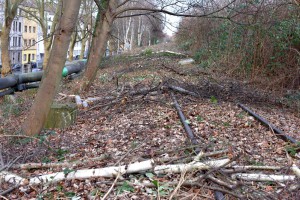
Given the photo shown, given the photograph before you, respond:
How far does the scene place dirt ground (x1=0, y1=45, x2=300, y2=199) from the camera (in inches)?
189

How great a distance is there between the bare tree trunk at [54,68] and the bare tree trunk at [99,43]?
5621mm

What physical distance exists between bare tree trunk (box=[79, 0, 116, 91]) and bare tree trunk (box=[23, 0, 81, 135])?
5621mm

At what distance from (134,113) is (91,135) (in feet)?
6.29

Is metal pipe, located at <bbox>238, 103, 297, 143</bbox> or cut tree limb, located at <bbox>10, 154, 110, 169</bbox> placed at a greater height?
metal pipe, located at <bbox>238, 103, 297, 143</bbox>

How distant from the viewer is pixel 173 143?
6.89 meters

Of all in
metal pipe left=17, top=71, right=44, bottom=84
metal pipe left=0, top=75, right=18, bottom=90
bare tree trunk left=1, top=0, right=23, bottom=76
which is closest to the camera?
metal pipe left=0, top=75, right=18, bottom=90

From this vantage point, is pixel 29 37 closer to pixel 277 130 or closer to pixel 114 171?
pixel 277 130

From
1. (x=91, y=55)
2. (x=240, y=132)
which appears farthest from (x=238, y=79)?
(x=240, y=132)

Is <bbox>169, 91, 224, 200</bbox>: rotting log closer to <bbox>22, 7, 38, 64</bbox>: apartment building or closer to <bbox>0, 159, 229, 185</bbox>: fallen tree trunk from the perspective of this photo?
<bbox>0, 159, 229, 185</bbox>: fallen tree trunk

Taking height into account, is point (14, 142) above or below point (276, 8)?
below

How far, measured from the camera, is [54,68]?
25.8ft

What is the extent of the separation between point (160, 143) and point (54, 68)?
2.92m

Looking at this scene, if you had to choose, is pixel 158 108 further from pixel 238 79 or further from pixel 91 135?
pixel 238 79

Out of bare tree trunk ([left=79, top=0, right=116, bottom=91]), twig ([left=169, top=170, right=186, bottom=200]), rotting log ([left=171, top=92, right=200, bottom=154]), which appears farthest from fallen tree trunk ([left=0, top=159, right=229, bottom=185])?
Answer: bare tree trunk ([left=79, top=0, right=116, bottom=91])
